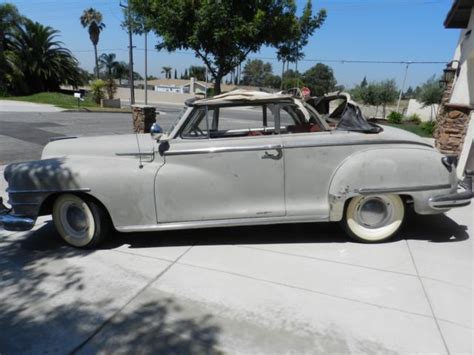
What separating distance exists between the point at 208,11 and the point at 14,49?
109ft

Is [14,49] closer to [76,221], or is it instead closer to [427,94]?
[427,94]

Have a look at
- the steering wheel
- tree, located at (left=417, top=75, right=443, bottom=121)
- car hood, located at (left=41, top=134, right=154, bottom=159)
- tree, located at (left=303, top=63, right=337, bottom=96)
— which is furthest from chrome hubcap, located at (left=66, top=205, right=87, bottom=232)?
tree, located at (left=303, top=63, right=337, bottom=96)

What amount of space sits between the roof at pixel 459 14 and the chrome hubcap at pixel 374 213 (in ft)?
23.7

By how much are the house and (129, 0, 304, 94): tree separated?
415 cm

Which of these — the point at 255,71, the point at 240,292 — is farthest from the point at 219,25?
the point at 255,71

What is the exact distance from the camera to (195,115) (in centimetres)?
415

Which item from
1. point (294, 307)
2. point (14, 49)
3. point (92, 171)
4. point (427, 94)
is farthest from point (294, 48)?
point (14, 49)

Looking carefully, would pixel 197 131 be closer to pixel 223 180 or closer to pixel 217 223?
pixel 223 180

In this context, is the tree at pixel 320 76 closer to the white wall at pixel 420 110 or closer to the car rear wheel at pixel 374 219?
the white wall at pixel 420 110

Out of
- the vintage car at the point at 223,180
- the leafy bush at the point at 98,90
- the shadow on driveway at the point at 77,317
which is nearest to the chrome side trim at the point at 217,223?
the vintage car at the point at 223,180

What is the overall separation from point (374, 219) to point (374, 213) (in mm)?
70

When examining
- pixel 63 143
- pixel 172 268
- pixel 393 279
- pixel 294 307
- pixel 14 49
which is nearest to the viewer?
pixel 294 307

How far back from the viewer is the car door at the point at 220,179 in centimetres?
401

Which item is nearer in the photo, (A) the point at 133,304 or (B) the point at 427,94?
(A) the point at 133,304
